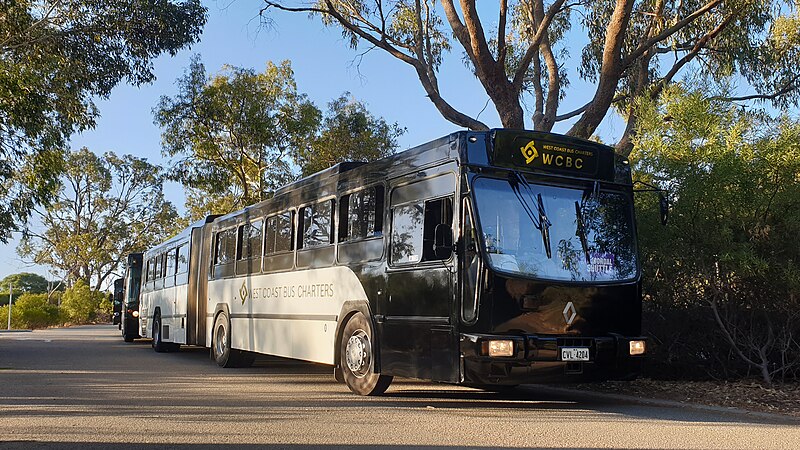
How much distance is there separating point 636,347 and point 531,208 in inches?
77.1

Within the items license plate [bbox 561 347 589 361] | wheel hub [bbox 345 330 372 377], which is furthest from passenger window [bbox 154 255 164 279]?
license plate [bbox 561 347 589 361]

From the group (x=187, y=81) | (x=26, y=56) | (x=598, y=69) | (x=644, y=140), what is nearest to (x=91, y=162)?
(x=187, y=81)

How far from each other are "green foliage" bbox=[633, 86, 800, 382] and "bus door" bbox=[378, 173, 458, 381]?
3.67m

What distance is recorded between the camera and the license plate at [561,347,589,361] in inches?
352

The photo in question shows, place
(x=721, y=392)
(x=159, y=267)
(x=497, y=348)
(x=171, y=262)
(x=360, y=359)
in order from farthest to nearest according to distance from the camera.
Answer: (x=159, y=267) < (x=171, y=262) < (x=721, y=392) < (x=360, y=359) < (x=497, y=348)

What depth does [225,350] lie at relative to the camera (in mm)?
16375

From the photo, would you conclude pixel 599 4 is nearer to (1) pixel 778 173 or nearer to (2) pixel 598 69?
(2) pixel 598 69

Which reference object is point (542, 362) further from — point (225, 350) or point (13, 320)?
point (13, 320)

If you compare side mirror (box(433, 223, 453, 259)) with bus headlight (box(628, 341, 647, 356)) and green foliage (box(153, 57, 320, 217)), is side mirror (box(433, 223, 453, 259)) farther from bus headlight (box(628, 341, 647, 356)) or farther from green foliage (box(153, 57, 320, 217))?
green foliage (box(153, 57, 320, 217))

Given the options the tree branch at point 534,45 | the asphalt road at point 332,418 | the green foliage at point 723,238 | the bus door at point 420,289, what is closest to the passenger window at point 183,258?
the asphalt road at point 332,418

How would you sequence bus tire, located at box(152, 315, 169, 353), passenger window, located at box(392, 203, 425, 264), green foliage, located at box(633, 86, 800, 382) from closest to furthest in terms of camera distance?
passenger window, located at box(392, 203, 425, 264) → green foliage, located at box(633, 86, 800, 382) → bus tire, located at box(152, 315, 169, 353)

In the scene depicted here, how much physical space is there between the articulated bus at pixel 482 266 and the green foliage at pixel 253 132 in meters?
19.0

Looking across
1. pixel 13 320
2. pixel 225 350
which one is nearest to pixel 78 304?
pixel 13 320

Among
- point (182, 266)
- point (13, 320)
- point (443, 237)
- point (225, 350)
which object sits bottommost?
point (225, 350)
